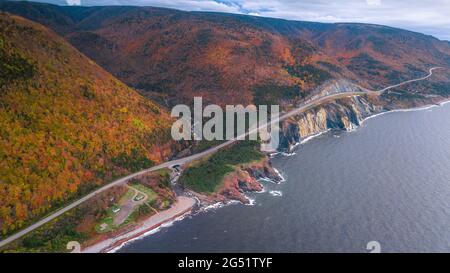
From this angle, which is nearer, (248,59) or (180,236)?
(180,236)

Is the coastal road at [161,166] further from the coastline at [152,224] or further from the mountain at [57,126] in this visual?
the coastline at [152,224]

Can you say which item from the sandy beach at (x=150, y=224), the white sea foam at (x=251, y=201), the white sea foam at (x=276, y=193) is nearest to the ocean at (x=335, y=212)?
the white sea foam at (x=276, y=193)

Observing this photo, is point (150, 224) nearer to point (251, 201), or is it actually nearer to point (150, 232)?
point (150, 232)

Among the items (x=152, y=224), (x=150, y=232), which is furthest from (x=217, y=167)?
(x=150, y=232)

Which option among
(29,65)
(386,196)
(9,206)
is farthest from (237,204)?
(29,65)

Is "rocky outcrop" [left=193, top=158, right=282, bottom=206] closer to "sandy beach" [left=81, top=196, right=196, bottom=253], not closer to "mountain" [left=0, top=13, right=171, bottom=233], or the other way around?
"sandy beach" [left=81, top=196, right=196, bottom=253]
